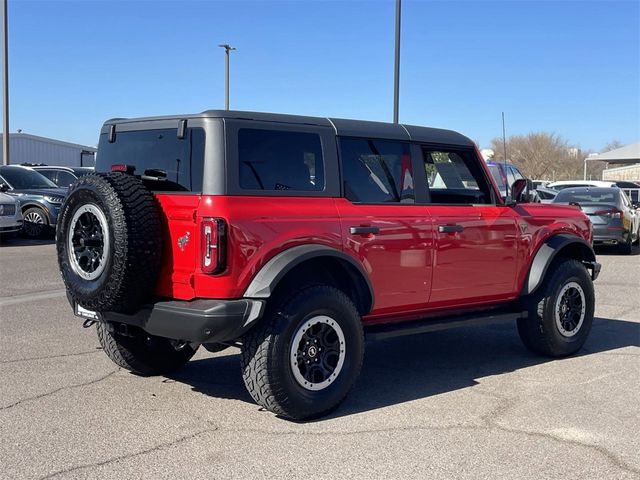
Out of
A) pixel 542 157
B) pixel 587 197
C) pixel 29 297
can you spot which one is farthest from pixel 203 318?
pixel 542 157

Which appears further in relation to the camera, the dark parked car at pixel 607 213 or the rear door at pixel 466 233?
the dark parked car at pixel 607 213

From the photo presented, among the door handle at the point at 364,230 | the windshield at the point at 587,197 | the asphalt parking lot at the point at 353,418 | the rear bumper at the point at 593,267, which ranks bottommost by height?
the asphalt parking lot at the point at 353,418

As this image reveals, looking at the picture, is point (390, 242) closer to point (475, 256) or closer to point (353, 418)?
point (475, 256)

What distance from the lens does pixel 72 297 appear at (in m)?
5.43

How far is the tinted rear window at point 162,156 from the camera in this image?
16.0 ft

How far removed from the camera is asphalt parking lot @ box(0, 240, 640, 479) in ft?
13.6

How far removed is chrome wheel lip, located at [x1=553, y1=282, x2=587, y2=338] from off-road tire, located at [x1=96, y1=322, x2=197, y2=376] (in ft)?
10.7

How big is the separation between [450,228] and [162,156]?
7.62 ft

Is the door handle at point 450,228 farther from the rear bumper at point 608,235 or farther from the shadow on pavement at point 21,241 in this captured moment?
the shadow on pavement at point 21,241

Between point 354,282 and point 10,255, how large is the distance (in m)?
11.1

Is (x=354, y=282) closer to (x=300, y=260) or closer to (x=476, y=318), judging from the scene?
(x=300, y=260)

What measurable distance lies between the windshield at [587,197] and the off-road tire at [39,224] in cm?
1192

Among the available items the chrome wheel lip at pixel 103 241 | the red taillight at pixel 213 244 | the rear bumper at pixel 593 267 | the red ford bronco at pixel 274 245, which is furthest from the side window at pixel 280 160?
the rear bumper at pixel 593 267

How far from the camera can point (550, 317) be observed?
6723 millimetres
